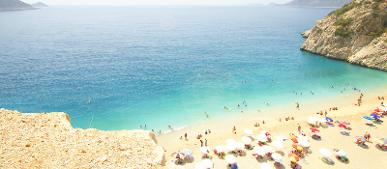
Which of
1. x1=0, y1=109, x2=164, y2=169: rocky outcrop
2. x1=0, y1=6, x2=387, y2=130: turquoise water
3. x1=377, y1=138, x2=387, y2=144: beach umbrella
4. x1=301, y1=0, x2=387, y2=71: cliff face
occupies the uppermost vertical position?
x1=301, y1=0, x2=387, y2=71: cliff face

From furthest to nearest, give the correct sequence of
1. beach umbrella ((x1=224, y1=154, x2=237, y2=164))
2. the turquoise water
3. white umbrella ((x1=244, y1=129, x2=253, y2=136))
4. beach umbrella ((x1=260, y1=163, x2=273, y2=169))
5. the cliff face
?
the cliff face
the turquoise water
white umbrella ((x1=244, y1=129, x2=253, y2=136))
beach umbrella ((x1=224, y1=154, x2=237, y2=164))
beach umbrella ((x1=260, y1=163, x2=273, y2=169))

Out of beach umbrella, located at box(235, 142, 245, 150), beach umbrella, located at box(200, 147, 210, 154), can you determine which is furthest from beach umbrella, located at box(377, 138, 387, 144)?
beach umbrella, located at box(200, 147, 210, 154)

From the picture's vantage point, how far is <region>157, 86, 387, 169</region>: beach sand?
108 ft

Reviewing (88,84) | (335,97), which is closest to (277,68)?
(335,97)

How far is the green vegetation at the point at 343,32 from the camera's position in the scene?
79.6 metres

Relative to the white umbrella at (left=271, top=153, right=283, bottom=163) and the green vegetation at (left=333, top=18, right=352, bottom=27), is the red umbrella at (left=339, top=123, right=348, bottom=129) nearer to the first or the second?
the white umbrella at (left=271, top=153, right=283, bottom=163)

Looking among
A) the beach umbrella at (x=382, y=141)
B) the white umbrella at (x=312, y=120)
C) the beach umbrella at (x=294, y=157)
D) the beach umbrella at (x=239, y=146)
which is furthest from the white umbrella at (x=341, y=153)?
the beach umbrella at (x=239, y=146)

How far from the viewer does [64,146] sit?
2469 centimetres

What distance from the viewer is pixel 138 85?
63.9 meters

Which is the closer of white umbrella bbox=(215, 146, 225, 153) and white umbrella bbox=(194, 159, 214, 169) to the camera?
white umbrella bbox=(194, 159, 214, 169)

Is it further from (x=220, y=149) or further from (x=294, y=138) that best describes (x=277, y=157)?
(x=220, y=149)

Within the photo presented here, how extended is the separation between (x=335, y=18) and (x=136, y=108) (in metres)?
68.5

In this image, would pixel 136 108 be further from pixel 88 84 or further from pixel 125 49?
pixel 125 49

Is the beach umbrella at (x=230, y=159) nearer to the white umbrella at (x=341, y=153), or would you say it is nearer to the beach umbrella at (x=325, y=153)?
the beach umbrella at (x=325, y=153)
